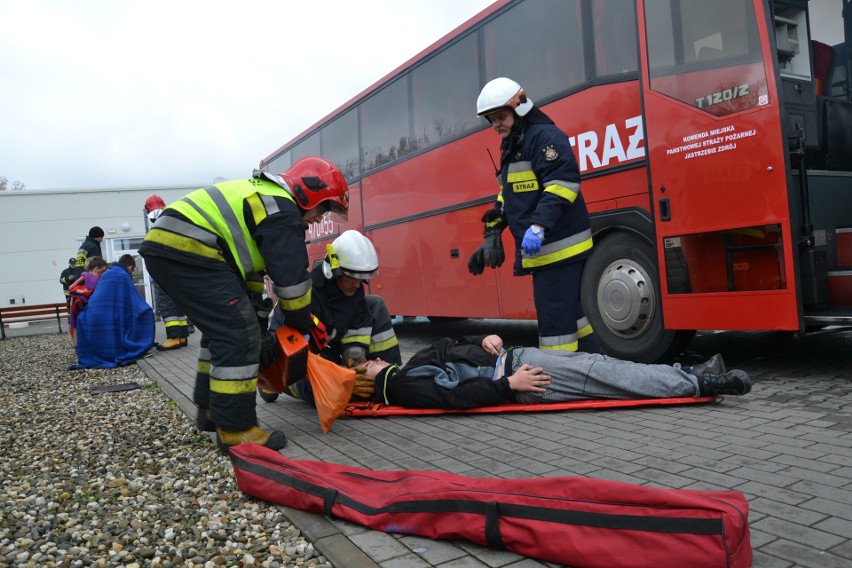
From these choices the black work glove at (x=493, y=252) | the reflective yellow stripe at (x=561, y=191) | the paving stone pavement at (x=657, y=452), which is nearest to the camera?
the paving stone pavement at (x=657, y=452)

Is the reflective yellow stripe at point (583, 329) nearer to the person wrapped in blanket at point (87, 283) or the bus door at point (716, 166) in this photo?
the bus door at point (716, 166)

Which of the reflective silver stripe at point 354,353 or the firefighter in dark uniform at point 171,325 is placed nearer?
the reflective silver stripe at point 354,353

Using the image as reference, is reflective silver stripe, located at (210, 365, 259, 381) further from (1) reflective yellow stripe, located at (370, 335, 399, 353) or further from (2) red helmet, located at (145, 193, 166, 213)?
(2) red helmet, located at (145, 193, 166, 213)

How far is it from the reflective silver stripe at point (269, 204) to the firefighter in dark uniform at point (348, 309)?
961 millimetres

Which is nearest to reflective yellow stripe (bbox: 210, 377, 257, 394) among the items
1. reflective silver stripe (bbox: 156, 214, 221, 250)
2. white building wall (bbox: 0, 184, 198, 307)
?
reflective silver stripe (bbox: 156, 214, 221, 250)

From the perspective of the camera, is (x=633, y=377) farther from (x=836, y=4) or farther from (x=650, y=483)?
(x=836, y=4)

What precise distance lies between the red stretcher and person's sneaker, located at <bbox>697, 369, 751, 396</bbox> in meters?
0.08

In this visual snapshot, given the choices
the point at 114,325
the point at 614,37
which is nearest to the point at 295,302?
the point at 614,37

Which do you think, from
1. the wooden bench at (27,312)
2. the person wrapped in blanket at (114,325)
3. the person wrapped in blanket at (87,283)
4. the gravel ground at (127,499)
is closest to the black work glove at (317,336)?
the gravel ground at (127,499)

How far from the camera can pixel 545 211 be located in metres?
4.27

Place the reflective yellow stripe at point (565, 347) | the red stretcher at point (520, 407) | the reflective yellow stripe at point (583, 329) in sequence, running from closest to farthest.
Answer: the red stretcher at point (520, 407), the reflective yellow stripe at point (565, 347), the reflective yellow stripe at point (583, 329)

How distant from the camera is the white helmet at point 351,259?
174 inches

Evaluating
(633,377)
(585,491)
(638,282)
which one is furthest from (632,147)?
(585,491)

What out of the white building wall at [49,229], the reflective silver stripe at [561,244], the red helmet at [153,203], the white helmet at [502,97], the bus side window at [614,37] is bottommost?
the reflective silver stripe at [561,244]
